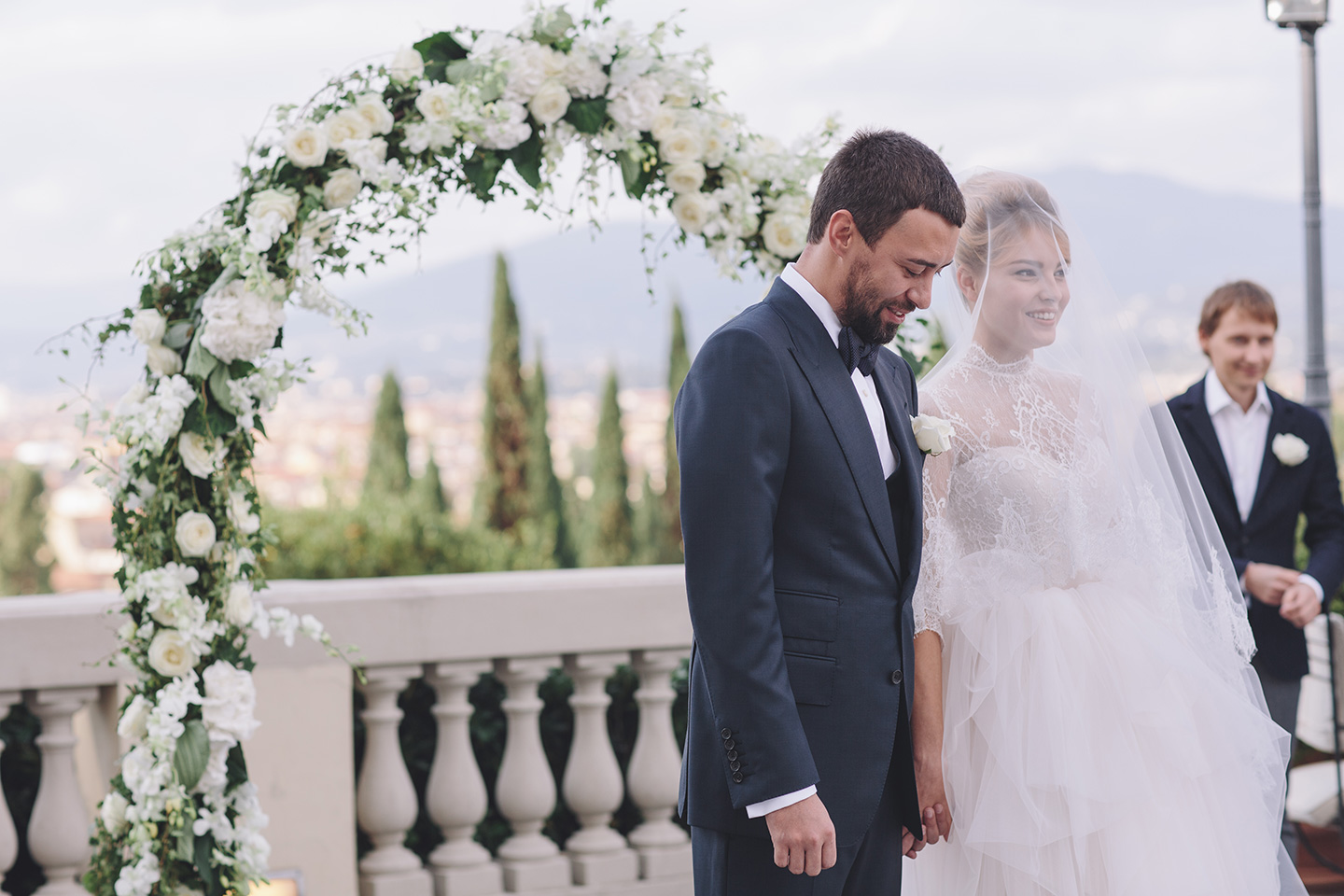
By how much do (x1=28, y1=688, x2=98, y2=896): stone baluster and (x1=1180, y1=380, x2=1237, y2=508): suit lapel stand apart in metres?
3.86

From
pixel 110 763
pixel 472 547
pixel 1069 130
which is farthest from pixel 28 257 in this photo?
pixel 110 763

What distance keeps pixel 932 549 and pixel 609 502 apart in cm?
1898

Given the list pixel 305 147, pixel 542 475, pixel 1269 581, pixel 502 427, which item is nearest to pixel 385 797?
pixel 305 147

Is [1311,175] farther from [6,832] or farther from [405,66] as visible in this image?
[6,832]

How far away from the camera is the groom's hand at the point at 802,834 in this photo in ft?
6.17

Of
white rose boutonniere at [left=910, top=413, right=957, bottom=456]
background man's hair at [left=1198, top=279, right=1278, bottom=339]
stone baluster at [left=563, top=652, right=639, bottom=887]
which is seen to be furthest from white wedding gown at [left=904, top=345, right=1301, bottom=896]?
background man's hair at [left=1198, top=279, right=1278, bottom=339]

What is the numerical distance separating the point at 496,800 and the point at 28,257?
83.6 meters

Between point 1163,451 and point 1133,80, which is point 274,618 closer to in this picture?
point 1163,451

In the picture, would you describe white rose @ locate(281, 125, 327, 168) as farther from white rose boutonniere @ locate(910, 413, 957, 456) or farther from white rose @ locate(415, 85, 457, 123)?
white rose boutonniere @ locate(910, 413, 957, 456)

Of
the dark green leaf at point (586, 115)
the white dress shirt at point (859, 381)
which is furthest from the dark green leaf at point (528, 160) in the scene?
the white dress shirt at point (859, 381)

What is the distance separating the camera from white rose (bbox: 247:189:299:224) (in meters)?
2.86

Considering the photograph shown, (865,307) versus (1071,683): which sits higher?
(865,307)

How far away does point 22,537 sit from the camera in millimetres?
23109

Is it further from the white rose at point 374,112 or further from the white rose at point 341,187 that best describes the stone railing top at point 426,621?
the white rose at point 374,112
